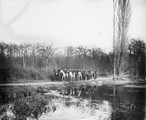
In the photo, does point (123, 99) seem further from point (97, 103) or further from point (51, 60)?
point (51, 60)

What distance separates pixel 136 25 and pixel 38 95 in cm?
88

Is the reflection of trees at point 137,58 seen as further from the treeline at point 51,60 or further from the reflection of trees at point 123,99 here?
the reflection of trees at point 123,99

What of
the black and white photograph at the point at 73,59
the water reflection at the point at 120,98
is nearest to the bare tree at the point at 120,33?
the black and white photograph at the point at 73,59

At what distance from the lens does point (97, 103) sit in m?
1.45

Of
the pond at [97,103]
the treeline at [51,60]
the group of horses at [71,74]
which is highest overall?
the treeline at [51,60]

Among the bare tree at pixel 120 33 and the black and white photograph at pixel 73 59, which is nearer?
the black and white photograph at pixel 73 59

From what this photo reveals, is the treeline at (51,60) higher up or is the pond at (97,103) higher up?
the treeline at (51,60)

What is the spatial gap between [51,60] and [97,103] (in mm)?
450

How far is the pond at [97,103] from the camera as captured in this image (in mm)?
1392

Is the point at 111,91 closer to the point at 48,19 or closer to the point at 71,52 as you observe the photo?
the point at 71,52

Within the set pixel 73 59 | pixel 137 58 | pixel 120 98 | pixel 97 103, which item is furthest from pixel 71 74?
pixel 137 58

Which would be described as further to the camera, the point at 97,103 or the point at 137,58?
the point at 137,58

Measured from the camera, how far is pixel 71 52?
1496 millimetres

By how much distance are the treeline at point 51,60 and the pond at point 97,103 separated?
13 cm
